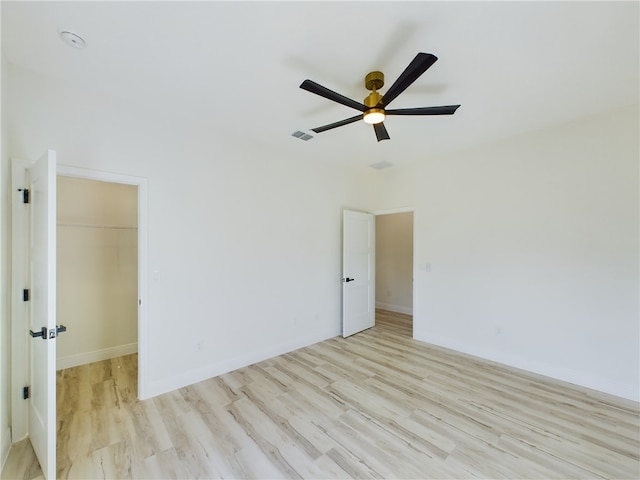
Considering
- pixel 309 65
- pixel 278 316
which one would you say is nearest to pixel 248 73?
pixel 309 65

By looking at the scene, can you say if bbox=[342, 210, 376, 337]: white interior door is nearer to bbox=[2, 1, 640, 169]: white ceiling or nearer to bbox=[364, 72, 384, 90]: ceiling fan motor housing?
bbox=[2, 1, 640, 169]: white ceiling

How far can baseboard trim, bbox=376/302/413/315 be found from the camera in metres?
6.31

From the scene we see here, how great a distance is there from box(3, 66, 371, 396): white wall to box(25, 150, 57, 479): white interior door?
0.66m

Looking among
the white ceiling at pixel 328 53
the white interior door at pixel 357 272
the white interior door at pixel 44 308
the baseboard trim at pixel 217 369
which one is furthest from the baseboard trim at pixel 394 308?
the white interior door at pixel 44 308

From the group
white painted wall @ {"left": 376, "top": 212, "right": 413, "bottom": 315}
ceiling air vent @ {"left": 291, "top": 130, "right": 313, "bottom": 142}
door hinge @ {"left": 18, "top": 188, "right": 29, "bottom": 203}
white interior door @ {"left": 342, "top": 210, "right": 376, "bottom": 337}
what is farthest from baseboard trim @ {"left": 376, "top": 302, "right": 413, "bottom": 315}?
door hinge @ {"left": 18, "top": 188, "right": 29, "bottom": 203}

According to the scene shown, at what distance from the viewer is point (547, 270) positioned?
10.9 feet

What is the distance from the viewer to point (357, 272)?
491cm

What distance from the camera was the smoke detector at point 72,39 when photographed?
1.84m

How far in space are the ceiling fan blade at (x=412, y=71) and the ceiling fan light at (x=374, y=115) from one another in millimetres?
66

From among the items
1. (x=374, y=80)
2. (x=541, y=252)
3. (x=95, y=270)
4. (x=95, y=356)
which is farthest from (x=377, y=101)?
(x=95, y=356)

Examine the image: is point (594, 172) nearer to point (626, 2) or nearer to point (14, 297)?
point (626, 2)

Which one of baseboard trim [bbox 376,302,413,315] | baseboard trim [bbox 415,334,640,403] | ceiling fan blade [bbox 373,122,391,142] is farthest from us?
baseboard trim [bbox 376,302,413,315]

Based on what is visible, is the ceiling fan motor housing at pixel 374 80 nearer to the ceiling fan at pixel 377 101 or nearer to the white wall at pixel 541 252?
the ceiling fan at pixel 377 101

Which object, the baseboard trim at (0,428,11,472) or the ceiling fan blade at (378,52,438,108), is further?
the baseboard trim at (0,428,11,472)
